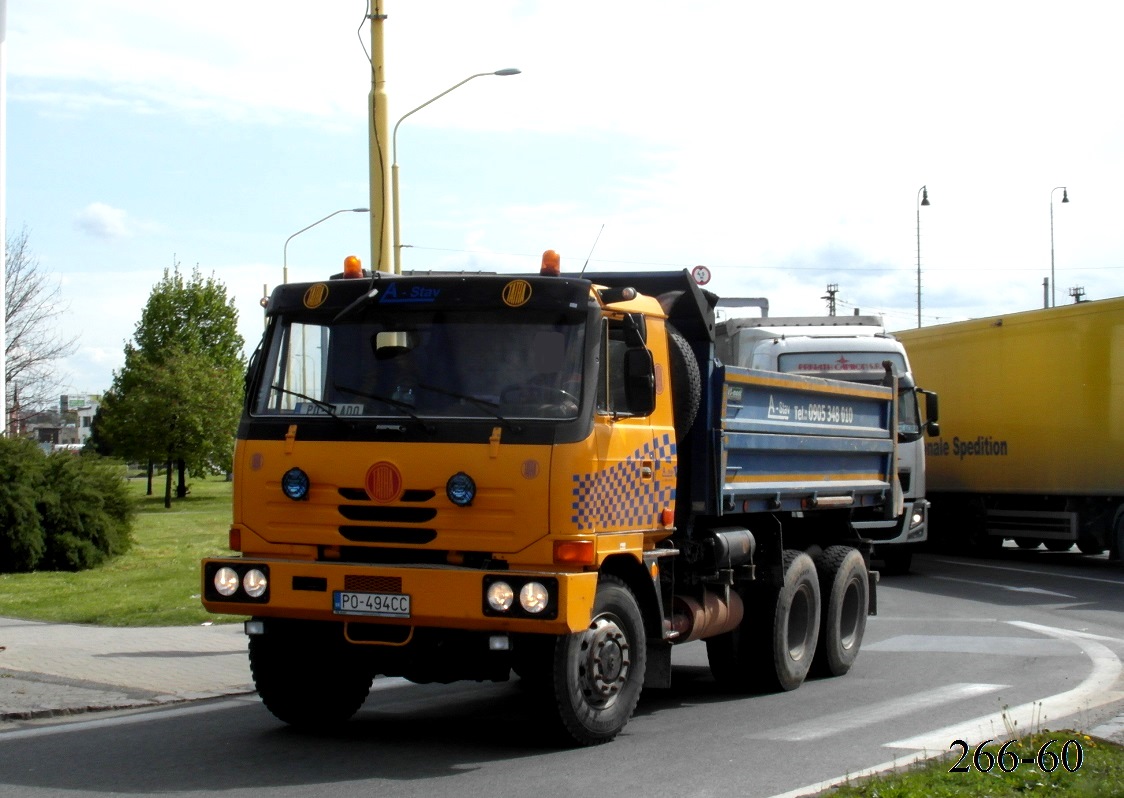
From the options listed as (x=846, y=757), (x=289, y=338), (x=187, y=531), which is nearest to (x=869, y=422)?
(x=846, y=757)

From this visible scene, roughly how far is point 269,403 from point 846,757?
152 inches

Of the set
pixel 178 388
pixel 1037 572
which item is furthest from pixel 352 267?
pixel 178 388

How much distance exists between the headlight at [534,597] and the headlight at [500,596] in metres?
0.06

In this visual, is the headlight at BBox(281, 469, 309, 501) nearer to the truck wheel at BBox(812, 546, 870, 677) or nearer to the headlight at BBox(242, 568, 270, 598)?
the headlight at BBox(242, 568, 270, 598)

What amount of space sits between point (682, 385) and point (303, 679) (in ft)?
9.82

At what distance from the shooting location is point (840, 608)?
37.8ft

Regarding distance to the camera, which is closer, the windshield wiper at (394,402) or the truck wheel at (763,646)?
the windshield wiper at (394,402)

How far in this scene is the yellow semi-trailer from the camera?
21438 millimetres

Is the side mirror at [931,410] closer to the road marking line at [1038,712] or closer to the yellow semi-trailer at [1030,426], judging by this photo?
the yellow semi-trailer at [1030,426]

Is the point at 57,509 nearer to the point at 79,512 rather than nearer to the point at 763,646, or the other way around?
the point at 79,512

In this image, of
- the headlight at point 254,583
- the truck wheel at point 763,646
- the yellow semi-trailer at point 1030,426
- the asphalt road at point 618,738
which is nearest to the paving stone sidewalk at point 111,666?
the asphalt road at point 618,738

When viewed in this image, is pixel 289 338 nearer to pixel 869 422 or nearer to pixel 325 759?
pixel 325 759

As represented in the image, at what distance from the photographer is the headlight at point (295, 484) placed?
790 centimetres

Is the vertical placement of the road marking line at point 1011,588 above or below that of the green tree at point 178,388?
below
